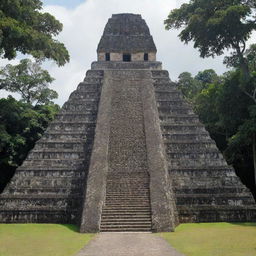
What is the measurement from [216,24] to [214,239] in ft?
31.8

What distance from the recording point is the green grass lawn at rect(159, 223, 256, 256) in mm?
7555

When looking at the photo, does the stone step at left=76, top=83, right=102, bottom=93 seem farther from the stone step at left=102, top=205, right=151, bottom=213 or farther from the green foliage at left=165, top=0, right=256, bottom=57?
the stone step at left=102, top=205, right=151, bottom=213

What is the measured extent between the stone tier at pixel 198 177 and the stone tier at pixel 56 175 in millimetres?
3564

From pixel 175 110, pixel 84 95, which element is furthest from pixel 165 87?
pixel 84 95

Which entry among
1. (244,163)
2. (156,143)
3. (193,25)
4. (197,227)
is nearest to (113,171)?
(156,143)

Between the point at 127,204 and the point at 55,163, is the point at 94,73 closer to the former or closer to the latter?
the point at 55,163

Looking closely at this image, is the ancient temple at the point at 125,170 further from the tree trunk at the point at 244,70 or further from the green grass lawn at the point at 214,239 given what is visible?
the tree trunk at the point at 244,70

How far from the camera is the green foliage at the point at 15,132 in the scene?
59.7 feet

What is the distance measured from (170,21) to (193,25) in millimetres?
2027

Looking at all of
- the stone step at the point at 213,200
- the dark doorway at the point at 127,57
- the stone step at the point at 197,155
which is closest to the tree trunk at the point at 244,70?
the stone step at the point at 197,155

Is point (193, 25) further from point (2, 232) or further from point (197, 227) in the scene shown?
point (2, 232)

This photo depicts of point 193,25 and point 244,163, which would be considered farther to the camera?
point 244,163

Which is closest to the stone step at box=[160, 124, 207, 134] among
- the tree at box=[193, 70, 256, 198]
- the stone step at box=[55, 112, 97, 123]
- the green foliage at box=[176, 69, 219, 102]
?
the tree at box=[193, 70, 256, 198]

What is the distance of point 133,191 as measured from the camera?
12.4 metres
